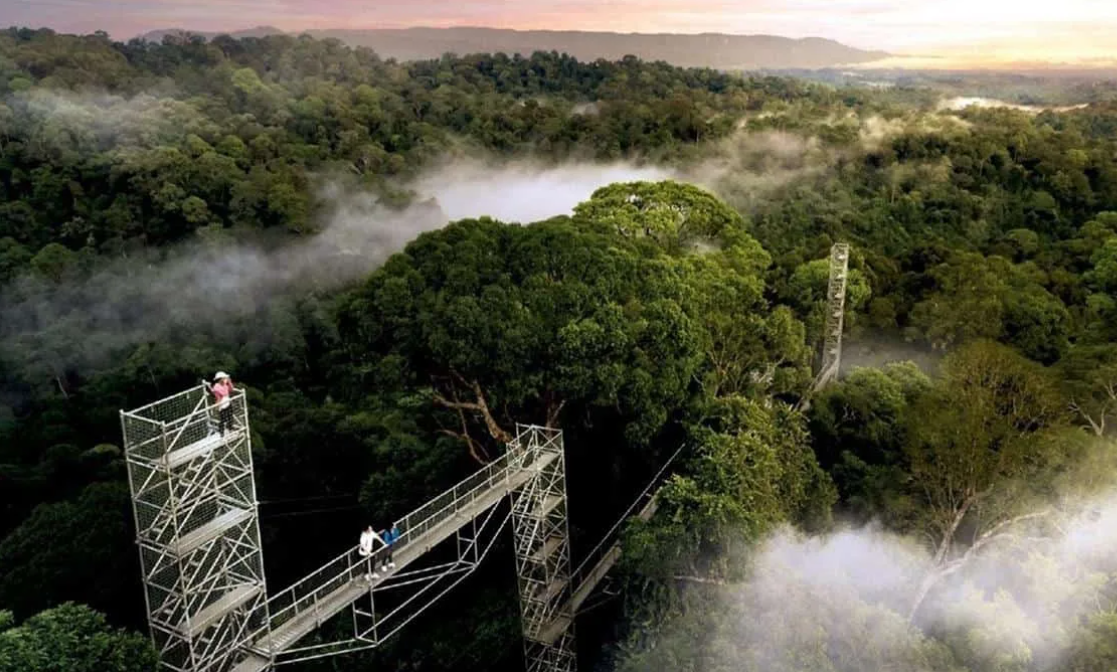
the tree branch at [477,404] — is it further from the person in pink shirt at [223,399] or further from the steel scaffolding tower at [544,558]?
the person in pink shirt at [223,399]

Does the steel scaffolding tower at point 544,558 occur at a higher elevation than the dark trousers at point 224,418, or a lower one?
lower

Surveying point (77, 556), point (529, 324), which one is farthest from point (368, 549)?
point (77, 556)

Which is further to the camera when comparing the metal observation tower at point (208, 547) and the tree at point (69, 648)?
the tree at point (69, 648)

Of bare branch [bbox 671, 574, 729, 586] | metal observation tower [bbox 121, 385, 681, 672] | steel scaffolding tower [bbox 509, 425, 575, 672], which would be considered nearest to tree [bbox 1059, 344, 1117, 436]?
bare branch [bbox 671, 574, 729, 586]

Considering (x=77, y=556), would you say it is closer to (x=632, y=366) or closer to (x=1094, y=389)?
(x=632, y=366)

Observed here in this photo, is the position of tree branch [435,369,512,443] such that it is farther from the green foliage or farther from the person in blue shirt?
the person in blue shirt

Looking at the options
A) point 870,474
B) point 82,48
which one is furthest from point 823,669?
point 82,48

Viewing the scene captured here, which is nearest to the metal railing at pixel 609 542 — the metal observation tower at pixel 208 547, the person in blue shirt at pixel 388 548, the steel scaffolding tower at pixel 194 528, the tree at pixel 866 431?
the tree at pixel 866 431
